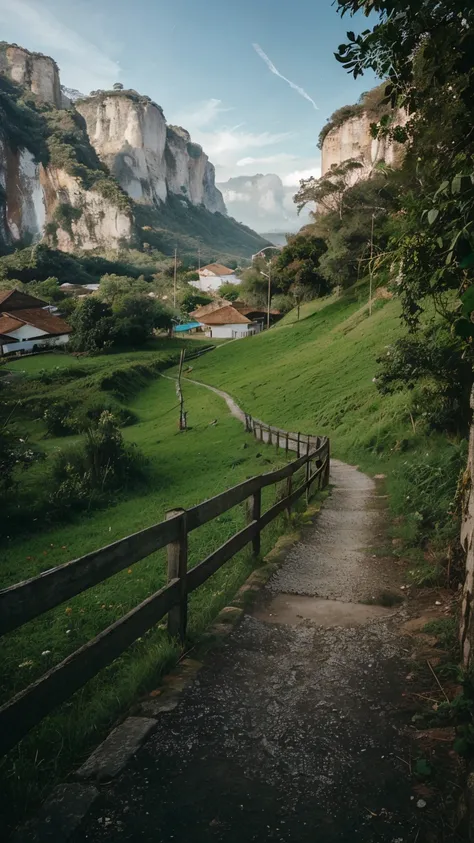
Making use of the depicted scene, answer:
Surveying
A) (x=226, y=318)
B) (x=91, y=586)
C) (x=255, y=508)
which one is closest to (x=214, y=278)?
(x=226, y=318)

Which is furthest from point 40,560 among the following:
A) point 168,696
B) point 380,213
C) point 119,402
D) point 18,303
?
point 18,303

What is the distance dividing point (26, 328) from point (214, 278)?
68841 mm

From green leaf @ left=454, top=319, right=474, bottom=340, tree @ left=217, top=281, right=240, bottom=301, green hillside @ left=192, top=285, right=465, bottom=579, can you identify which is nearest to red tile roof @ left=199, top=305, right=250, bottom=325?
green hillside @ left=192, top=285, right=465, bottom=579

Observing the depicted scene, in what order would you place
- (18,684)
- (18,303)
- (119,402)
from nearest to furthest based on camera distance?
(18,684), (119,402), (18,303)

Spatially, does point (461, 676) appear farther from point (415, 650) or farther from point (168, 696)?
point (168, 696)

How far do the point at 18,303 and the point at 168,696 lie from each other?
6997 cm

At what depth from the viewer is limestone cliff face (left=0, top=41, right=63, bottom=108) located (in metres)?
170

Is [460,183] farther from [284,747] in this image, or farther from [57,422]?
[57,422]

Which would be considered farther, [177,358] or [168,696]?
[177,358]

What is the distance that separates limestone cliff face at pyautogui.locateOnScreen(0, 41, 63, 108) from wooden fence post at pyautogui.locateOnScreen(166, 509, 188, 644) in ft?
665

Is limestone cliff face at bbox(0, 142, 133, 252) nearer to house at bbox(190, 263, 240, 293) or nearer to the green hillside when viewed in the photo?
house at bbox(190, 263, 240, 293)

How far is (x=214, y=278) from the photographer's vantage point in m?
120

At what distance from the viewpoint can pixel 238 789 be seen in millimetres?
2709

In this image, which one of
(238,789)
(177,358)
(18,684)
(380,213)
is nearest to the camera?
(238,789)
